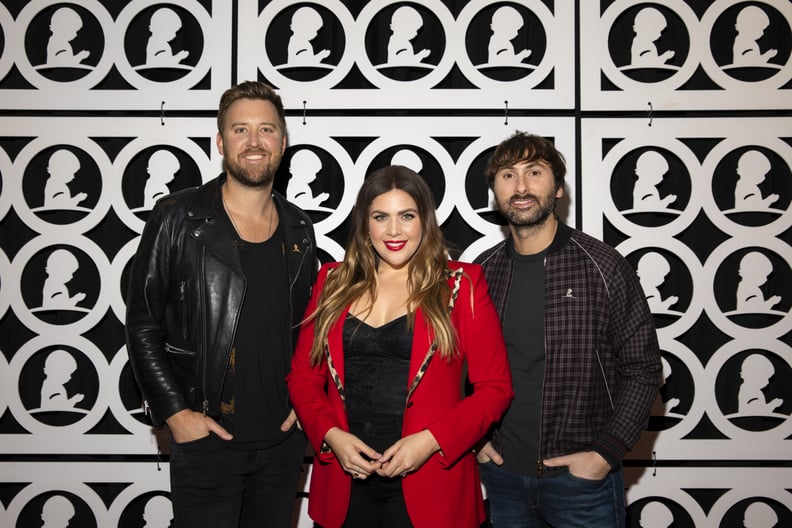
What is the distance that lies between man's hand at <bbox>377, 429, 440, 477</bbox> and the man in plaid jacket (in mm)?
479

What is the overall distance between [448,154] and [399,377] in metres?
1.51

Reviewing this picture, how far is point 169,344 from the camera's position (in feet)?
6.64

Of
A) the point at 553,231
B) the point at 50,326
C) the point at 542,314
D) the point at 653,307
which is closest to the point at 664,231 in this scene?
the point at 653,307

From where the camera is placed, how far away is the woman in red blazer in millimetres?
1610

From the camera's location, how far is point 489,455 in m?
1.96

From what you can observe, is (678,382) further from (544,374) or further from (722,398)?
(544,374)

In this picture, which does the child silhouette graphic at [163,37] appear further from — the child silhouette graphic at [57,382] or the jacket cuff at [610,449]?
the jacket cuff at [610,449]

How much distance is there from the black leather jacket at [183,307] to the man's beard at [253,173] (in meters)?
0.16

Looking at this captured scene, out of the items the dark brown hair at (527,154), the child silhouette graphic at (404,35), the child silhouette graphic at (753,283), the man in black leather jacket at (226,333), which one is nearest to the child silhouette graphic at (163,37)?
the man in black leather jacket at (226,333)

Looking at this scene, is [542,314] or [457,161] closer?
[542,314]

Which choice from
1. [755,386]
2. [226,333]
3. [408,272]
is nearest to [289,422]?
[226,333]

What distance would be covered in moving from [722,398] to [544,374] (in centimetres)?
165

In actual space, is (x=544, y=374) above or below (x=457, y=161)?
below

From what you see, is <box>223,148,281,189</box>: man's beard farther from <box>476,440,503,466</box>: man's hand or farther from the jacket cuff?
the jacket cuff
